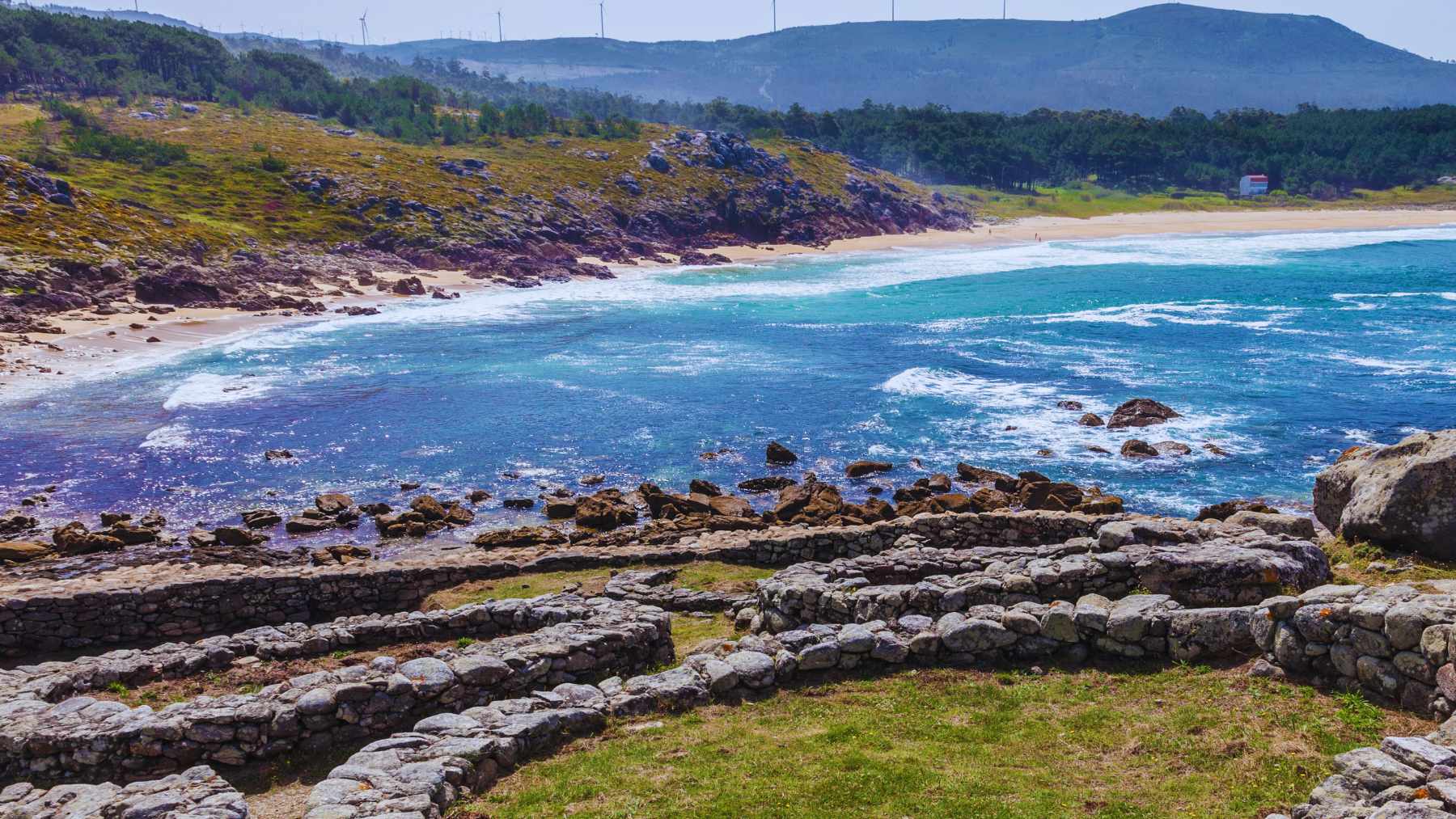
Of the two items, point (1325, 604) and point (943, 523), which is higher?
point (1325, 604)

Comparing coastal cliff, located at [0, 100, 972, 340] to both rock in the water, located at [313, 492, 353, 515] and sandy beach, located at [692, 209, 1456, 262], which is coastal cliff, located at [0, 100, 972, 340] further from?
rock in the water, located at [313, 492, 353, 515]

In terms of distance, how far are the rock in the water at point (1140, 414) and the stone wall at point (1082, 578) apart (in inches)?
967

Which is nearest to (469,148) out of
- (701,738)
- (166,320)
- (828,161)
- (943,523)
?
(828,161)

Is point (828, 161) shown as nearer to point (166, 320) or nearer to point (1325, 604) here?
point (166, 320)

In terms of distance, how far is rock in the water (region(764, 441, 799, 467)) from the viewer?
142ft

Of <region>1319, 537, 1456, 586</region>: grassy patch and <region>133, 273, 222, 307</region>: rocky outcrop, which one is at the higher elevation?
<region>133, 273, 222, 307</region>: rocky outcrop

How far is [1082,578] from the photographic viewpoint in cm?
1955

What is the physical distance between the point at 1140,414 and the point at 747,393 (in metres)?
19.9

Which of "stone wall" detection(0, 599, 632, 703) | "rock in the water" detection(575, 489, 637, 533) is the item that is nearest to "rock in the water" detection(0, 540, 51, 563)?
"stone wall" detection(0, 599, 632, 703)

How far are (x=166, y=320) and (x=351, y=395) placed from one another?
26634 mm

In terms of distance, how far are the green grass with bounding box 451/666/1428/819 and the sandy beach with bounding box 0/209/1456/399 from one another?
50643mm

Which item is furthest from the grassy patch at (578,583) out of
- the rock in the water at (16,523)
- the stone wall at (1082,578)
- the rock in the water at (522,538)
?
the rock in the water at (16,523)

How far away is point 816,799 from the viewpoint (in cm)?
1335

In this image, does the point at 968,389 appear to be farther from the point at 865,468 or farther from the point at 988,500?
the point at 988,500
